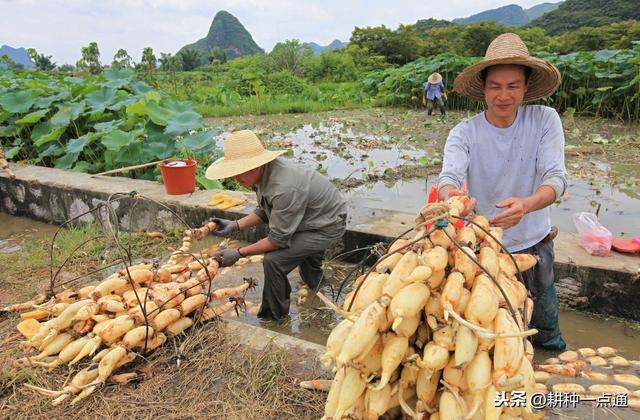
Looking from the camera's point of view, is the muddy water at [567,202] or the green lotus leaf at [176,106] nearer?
the muddy water at [567,202]

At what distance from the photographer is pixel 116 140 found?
6.48 metres

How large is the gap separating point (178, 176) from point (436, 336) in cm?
477

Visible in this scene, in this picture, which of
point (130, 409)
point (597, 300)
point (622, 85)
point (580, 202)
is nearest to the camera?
point (130, 409)

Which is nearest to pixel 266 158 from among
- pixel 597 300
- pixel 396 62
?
pixel 597 300

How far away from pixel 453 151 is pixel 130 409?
90.2 inches

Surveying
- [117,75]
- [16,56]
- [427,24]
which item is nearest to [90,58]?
[117,75]

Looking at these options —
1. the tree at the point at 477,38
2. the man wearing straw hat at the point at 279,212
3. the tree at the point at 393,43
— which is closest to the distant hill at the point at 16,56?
the man wearing straw hat at the point at 279,212

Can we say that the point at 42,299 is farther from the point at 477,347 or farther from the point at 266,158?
the point at 477,347

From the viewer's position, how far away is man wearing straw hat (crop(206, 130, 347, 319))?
343 centimetres

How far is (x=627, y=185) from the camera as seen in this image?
22.0 ft

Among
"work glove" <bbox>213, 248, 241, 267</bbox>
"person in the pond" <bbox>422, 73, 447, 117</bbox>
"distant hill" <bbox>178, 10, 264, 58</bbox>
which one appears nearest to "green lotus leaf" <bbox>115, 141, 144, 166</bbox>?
"work glove" <bbox>213, 248, 241, 267</bbox>

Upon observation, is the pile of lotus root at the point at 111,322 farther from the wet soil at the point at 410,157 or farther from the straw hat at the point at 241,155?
the wet soil at the point at 410,157

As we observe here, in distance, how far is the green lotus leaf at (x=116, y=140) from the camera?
6.40m

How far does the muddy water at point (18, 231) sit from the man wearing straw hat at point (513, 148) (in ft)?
18.0
